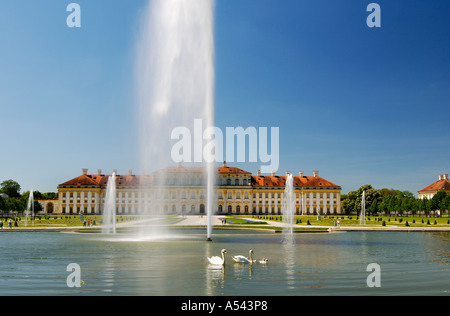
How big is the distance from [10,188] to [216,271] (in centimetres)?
12565

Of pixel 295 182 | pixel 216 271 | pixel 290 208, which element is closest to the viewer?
pixel 216 271

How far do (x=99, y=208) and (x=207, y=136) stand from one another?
292ft

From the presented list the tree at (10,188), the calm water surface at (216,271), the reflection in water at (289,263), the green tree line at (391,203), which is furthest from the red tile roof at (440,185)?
the tree at (10,188)

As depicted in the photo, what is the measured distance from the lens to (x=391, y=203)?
86.2 metres

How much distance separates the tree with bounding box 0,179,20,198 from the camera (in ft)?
401

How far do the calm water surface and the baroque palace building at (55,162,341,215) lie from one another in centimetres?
8593

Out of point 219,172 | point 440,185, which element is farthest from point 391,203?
point 219,172

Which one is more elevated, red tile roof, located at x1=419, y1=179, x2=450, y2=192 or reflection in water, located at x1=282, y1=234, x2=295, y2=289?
red tile roof, located at x1=419, y1=179, x2=450, y2=192

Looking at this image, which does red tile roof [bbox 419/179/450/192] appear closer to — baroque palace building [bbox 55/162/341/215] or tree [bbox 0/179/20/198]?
baroque palace building [bbox 55/162/341/215]

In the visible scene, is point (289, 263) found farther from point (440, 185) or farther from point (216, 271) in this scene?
point (440, 185)

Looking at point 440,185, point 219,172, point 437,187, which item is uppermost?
point 219,172

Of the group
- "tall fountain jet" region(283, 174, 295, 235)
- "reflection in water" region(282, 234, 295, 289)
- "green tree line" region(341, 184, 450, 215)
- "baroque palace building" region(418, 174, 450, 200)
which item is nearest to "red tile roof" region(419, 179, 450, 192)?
"baroque palace building" region(418, 174, 450, 200)

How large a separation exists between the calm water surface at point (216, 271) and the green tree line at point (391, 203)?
6585 centimetres

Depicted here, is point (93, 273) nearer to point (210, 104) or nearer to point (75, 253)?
point (75, 253)
